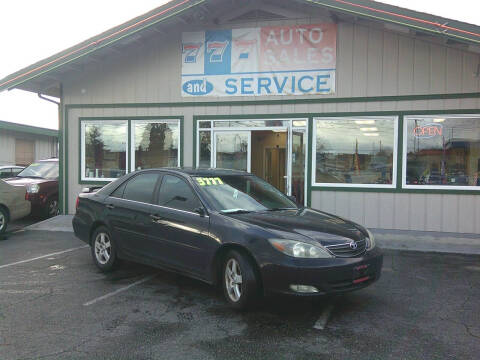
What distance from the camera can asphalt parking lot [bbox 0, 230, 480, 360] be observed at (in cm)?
383

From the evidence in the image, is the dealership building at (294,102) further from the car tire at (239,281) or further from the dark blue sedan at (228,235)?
the car tire at (239,281)

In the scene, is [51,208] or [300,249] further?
[51,208]

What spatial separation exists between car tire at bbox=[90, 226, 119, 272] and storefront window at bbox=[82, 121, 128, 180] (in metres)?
5.18

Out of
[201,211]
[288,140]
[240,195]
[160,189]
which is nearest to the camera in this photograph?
[201,211]

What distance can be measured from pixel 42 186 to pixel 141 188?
22.9 ft

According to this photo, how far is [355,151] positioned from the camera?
10.1 meters

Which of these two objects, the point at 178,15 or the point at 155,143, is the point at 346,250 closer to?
the point at 178,15

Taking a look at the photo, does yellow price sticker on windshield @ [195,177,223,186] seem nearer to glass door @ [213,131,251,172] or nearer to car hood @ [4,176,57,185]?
glass door @ [213,131,251,172]

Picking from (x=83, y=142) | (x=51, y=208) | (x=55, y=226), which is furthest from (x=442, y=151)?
(x=51, y=208)

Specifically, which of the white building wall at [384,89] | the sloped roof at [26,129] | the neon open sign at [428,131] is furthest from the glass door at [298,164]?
the sloped roof at [26,129]

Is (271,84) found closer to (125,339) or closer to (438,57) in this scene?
(438,57)

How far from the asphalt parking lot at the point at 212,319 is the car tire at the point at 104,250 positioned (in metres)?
0.16

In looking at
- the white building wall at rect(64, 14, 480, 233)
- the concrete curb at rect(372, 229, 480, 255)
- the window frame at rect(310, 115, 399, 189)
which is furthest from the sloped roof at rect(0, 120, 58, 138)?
the concrete curb at rect(372, 229, 480, 255)

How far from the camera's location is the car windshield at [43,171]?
510 inches
